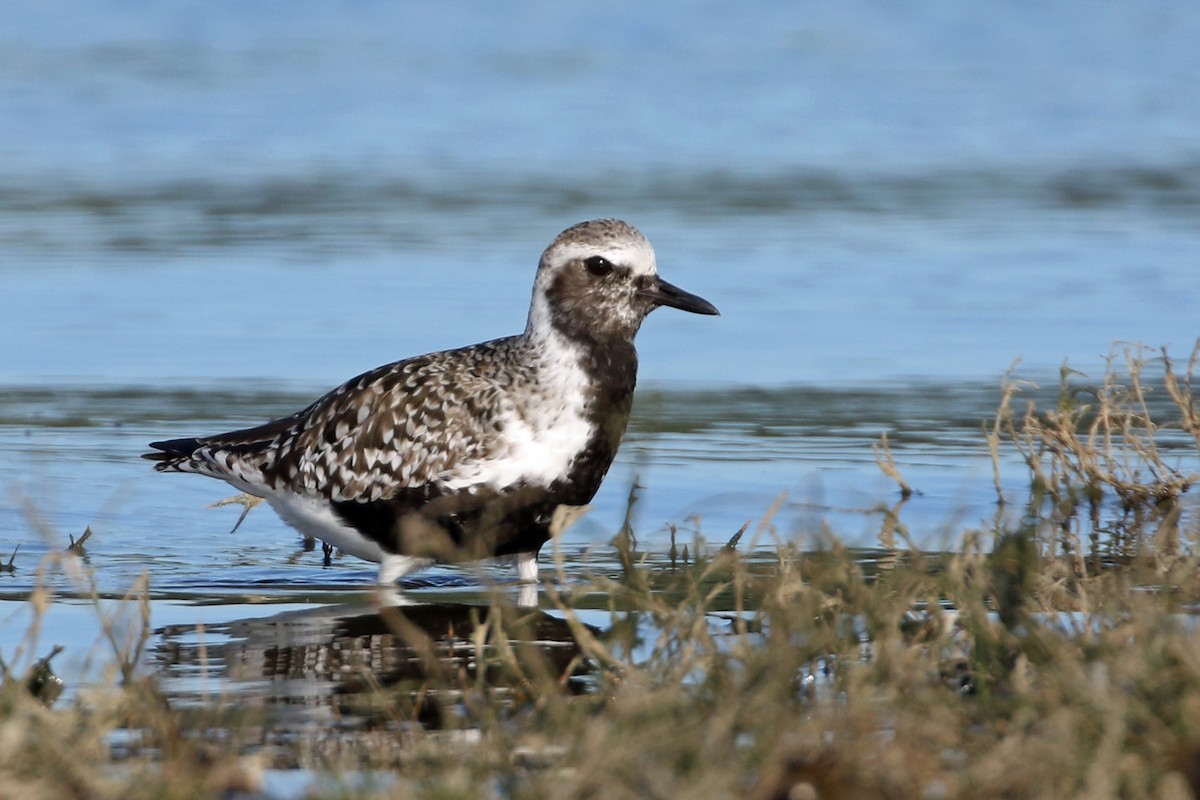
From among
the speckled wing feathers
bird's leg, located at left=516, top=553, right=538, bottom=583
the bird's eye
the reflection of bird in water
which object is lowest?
the reflection of bird in water

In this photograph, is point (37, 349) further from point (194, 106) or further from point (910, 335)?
point (194, 106)

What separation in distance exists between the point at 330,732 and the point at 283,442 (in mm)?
2710

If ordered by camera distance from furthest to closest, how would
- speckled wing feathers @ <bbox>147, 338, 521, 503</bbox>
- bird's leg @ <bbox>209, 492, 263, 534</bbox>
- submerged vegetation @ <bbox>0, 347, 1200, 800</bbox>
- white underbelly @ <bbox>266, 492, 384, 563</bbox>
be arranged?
bird's leg @ <bbox>209, 492, 263, 534</bbox> → white underbelly @ <bbox>266, 492, 384, 563</bbox> → speckled wing feathers @ <bbox>147, 338, 521, 503</bbox> → submerged vegetation @ <bbox>0, 347, 1200, 800</bbox>

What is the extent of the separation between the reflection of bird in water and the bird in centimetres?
30

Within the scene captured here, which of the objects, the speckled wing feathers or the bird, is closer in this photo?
the bird

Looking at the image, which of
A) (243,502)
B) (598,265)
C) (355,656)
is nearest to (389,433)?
(598,265)

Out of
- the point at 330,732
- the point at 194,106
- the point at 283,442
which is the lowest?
the point at 330,732

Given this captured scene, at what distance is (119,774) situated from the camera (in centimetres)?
480

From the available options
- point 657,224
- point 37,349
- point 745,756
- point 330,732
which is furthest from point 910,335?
point 745,756

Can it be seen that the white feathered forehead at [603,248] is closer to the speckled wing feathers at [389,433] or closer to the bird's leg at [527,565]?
the speckled wing feathers at [389,433]

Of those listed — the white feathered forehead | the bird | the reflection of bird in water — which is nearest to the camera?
the reflection of bird in water

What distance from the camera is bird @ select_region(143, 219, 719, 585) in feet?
24.5

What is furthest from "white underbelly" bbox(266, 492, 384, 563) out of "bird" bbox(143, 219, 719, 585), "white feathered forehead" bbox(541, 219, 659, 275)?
"white feathered forehead" bbox(541, 219, 659, 275)

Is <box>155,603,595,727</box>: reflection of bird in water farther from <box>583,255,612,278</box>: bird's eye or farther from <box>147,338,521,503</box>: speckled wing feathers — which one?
<box>583,255,612,278</box>: bird's eye
